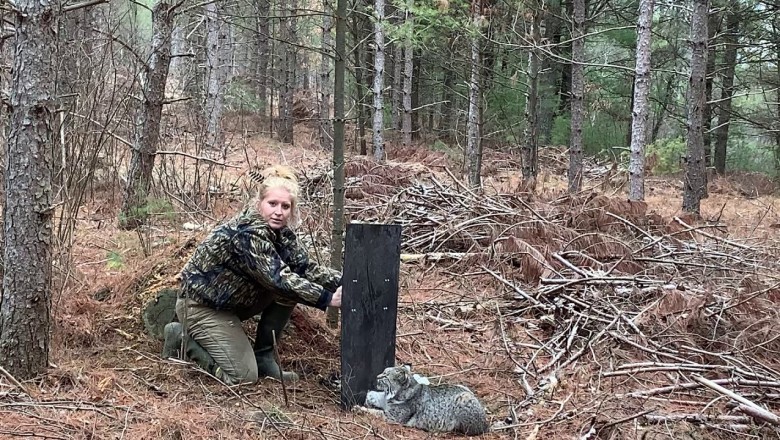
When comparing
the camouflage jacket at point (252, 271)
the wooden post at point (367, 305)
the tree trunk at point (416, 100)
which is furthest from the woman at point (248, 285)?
the tree trunk at point (416, 100)

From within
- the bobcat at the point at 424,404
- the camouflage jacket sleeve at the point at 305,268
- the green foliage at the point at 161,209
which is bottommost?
the bobcat at the point at 424,404

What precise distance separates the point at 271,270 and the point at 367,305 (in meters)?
0.60

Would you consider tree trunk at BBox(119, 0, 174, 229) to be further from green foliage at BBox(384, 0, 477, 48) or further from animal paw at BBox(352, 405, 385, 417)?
green foliage at BBox(384, 0, 477, 48)

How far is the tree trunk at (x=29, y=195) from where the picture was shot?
11.1 ft

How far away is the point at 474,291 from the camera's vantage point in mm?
6207

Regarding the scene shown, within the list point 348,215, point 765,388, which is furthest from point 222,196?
point 765,388

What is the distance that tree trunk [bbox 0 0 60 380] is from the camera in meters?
3.37

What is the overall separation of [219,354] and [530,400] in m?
1.96

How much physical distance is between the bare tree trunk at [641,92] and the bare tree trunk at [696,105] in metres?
0.70

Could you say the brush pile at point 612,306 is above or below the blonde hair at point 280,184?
below

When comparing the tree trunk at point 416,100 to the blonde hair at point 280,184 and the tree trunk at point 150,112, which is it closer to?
the tree trunk at point 150,112

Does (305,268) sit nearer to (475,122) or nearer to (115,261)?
(115,261)

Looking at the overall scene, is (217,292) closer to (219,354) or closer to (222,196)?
(219,354)

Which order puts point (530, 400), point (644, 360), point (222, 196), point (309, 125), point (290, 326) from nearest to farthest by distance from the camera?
point (530, 400) → point (644, 360) → point (290, 326) → point (222, 196) → point (309, 125)
